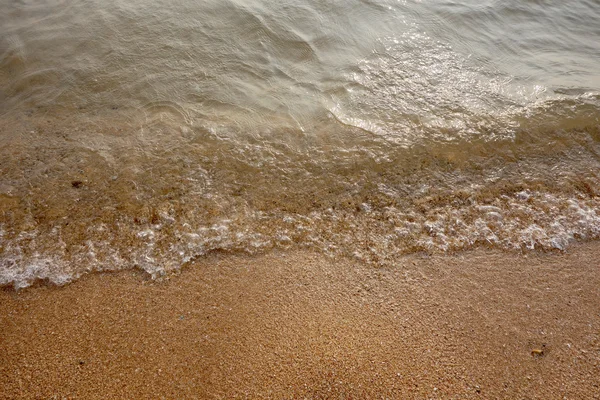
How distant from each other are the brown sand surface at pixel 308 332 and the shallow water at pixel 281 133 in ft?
0.79

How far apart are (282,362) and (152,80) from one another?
3.68 meters

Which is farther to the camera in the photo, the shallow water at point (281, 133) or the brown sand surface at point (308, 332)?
the shallow water at point (281, 133)

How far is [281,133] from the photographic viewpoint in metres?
4.00

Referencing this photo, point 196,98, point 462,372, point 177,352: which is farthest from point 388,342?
point 196,98

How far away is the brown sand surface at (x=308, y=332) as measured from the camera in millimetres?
2234

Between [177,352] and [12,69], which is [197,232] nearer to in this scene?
[177,352]

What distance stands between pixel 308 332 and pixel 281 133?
7.29 ft

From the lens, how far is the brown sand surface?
2234mm

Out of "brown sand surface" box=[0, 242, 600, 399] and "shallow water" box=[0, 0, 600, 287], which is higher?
"shallow water" box=[0, 0, 600, 287]

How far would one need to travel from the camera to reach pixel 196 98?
430cm

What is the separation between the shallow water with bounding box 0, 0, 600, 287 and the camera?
3.12 metres

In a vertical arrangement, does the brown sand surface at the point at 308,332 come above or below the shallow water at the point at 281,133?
below

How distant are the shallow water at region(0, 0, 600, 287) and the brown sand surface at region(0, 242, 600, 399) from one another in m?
0.24

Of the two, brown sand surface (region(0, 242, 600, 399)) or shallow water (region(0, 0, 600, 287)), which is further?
shallow water (region(0, 0, 600, 287))
